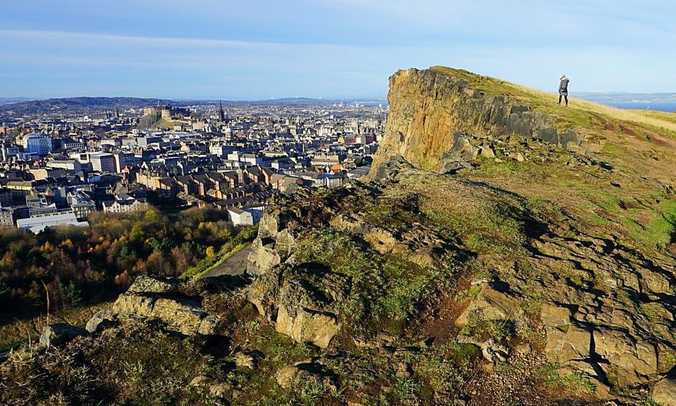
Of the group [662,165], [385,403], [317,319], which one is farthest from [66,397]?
[662,165]

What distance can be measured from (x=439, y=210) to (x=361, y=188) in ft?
9.15

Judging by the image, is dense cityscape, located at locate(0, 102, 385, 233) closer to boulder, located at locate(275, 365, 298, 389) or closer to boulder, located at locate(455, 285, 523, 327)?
boulder, located at locate(455, 285, 523, 327)

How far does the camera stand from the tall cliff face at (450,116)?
2581 cm

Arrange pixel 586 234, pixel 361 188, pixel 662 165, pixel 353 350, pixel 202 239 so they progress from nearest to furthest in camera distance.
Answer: pixel 353 350, pixel 586 234, pixel 361 188, pixel 662 165, pixel 202 239

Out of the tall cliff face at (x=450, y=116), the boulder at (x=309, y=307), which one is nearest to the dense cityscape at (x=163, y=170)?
the tall cliff face at (x=450, y=116)

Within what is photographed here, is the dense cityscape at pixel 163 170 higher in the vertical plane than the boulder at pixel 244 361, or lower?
lower

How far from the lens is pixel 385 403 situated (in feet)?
23.5

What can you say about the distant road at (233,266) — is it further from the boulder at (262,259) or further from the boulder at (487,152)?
the boulder at (262,259)

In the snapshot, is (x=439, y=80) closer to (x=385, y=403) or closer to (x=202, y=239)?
(x=202, y=239)

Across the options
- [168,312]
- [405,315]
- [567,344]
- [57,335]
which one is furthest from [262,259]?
[567,344]

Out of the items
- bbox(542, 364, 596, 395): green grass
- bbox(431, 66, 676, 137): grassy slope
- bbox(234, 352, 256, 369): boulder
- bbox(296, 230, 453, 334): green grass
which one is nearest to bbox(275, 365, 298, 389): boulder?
bbox(234, 352, 256, 369): boulder

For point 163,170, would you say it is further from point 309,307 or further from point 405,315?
point 405,315

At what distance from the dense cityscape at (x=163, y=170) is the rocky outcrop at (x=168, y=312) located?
33784mm

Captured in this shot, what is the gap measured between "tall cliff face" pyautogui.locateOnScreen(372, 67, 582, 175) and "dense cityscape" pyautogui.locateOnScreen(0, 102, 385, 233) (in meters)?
12.6
